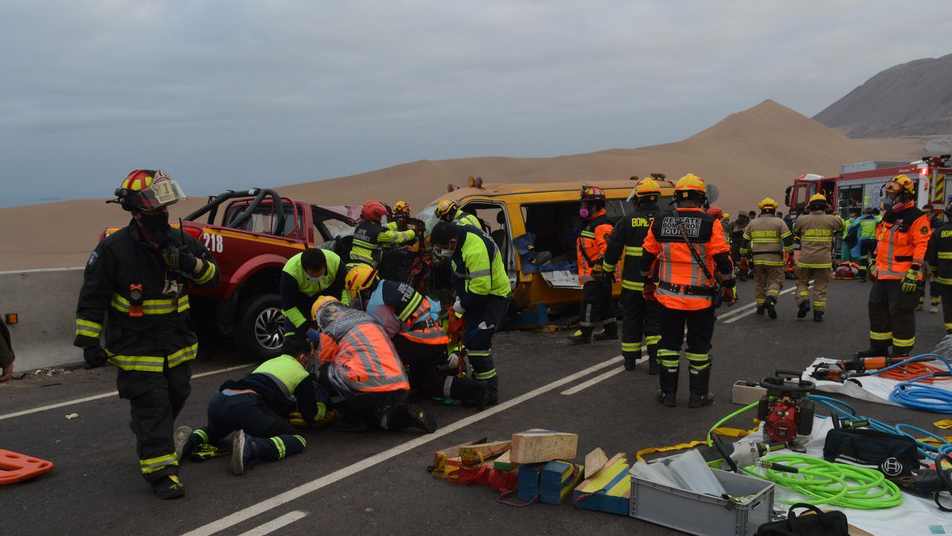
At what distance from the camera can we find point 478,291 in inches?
252

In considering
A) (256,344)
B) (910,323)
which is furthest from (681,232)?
(256,344)

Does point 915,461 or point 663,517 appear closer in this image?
point 663,517

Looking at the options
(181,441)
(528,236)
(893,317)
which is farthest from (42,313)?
(893,317)

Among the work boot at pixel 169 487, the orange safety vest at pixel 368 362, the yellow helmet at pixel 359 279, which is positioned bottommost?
the work boot at pixel 169 487

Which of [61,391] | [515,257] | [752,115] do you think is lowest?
[61,391]

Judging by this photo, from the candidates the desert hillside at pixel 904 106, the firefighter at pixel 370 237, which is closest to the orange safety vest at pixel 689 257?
the firefighter at pixel 370 237

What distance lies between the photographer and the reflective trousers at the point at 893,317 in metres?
7.68

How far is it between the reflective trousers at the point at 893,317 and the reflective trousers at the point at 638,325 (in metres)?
2.47

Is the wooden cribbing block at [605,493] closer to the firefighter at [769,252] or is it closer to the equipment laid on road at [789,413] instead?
the equipment laid on road at [789,413]

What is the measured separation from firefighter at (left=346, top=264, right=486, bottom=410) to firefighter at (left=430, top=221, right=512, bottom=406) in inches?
7.7

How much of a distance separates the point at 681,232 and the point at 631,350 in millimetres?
1926

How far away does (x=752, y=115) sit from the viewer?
85125mm

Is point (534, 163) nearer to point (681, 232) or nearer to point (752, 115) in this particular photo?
point (752, 115)

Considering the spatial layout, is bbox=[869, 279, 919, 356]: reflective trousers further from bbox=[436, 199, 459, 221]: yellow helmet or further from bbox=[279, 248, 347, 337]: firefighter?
bbox=[279, 248, 347, 337]: firefighter
